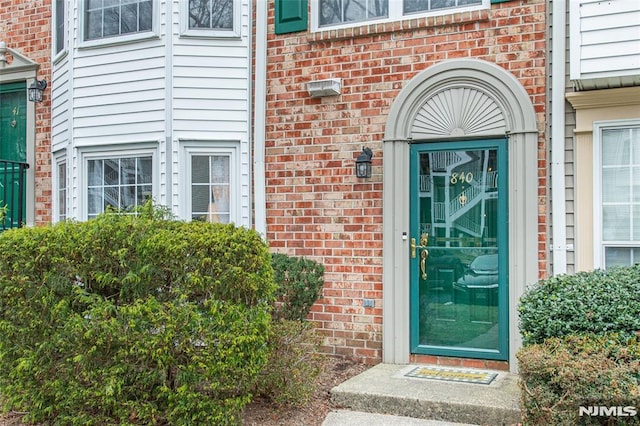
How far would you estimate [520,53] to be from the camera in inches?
213

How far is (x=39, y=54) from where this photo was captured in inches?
303

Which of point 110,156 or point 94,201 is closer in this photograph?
point 110,156

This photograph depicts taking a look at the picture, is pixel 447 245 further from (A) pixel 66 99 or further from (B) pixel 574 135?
(A) pixel 66 99

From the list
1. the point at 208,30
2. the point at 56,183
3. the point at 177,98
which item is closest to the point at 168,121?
the point at 177,98

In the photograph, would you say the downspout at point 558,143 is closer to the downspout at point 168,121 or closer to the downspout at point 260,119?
the downspout at point 260,119

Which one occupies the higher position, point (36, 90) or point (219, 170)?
point (36, 90)

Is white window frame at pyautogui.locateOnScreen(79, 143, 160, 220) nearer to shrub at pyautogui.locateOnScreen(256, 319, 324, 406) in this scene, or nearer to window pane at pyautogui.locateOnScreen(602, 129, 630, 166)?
shrub at pyautogui.locateOnScreen(256, 319, 324, 406)

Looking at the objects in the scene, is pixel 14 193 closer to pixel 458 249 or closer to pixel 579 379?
pixel 458 249

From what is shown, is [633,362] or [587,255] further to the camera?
[587,255]

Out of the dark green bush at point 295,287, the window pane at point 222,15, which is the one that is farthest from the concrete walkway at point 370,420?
the window pane at point 222,15

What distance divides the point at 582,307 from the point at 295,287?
2.51 m

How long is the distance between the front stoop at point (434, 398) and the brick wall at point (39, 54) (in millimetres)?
4793

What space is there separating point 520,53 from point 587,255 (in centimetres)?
189

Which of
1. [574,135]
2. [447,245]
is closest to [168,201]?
[447,245]
